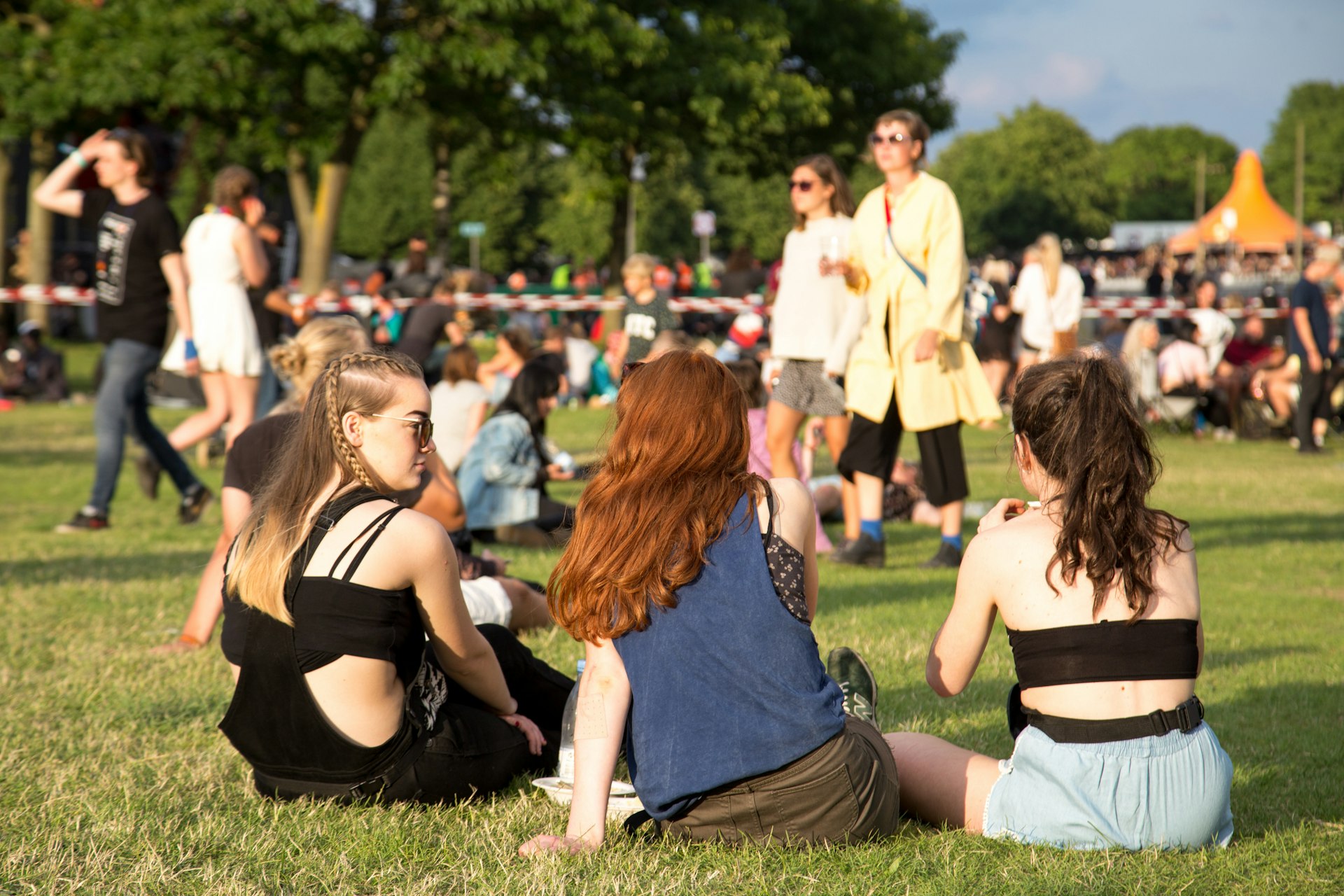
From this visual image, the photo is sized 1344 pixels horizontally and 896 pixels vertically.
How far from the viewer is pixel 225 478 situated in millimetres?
4949

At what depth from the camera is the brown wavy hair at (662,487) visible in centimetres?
300

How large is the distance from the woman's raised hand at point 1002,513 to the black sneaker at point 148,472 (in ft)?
26.5

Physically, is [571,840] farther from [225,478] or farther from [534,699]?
[225,478]

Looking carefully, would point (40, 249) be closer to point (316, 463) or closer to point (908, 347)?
point (908, 347)

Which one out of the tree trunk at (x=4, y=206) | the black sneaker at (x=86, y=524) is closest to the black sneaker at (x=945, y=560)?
the black sneaker at (x=86, y=524)

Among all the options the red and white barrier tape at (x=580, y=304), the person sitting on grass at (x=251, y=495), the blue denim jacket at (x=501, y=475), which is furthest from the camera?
the red and white barrier tape at (x=580, y=304)

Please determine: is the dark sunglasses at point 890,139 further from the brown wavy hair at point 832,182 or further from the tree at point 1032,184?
the tree at point 1032,184

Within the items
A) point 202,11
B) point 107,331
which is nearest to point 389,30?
point 202,11

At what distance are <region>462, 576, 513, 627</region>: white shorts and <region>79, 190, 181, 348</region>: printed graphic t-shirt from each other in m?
4.44

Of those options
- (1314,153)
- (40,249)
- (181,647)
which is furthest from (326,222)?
(1314,153)

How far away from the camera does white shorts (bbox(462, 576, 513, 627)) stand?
5.22 metres

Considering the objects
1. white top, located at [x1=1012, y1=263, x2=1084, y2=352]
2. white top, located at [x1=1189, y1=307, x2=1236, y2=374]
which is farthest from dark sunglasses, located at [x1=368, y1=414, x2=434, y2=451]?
white top, located at [x1=1189, y1=307, x2=1236, y2=374]

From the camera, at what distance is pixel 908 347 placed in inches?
289

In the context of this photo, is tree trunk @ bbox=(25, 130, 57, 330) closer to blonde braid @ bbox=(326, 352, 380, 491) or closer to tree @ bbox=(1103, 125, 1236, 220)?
blonde braid @ bbox=(326, 352, 380, 491)
